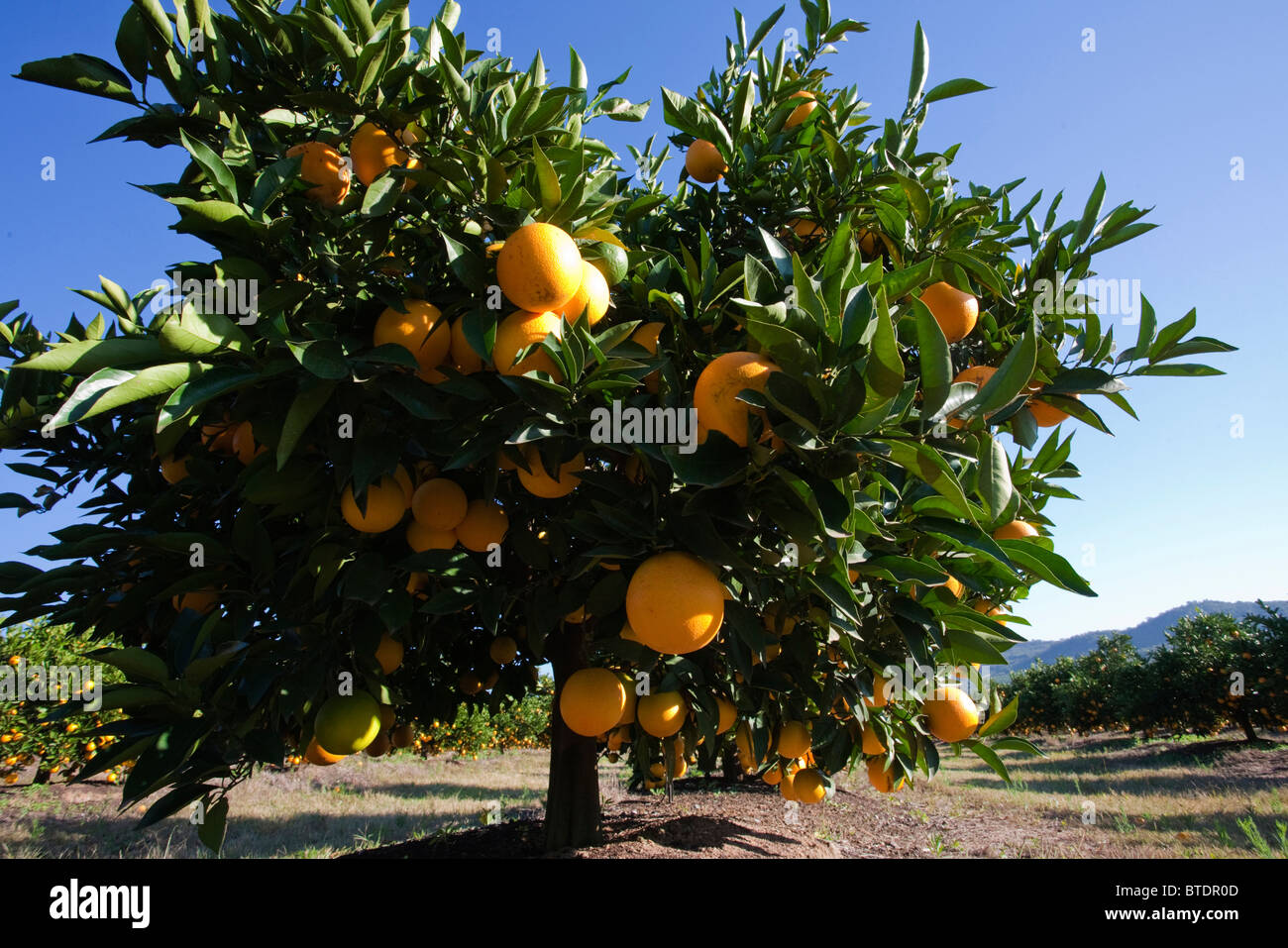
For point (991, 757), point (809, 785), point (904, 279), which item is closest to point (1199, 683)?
point (809, 785)

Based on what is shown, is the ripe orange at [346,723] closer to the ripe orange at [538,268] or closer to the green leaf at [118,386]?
the green leaf at [118,386]

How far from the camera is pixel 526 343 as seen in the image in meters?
1.49

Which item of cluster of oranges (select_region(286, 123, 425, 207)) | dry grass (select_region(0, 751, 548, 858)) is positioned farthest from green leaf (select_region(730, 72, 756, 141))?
dry grass (select_region(0, 751, 548, 858))

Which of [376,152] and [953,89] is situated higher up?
[953,89]

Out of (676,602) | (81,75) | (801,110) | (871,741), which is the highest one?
(801,110)

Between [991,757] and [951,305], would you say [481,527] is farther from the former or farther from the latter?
[991,757]

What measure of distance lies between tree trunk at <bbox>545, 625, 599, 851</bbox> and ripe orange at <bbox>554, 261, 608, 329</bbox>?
2.21m

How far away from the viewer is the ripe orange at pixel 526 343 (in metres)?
1.48

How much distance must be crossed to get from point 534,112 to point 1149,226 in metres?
1.76

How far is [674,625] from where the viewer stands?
140 centimetres

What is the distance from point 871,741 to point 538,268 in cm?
204

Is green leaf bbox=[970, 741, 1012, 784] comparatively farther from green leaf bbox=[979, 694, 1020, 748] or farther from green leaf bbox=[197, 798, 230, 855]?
green leaf bbox=[197, 798, 230, 855]
